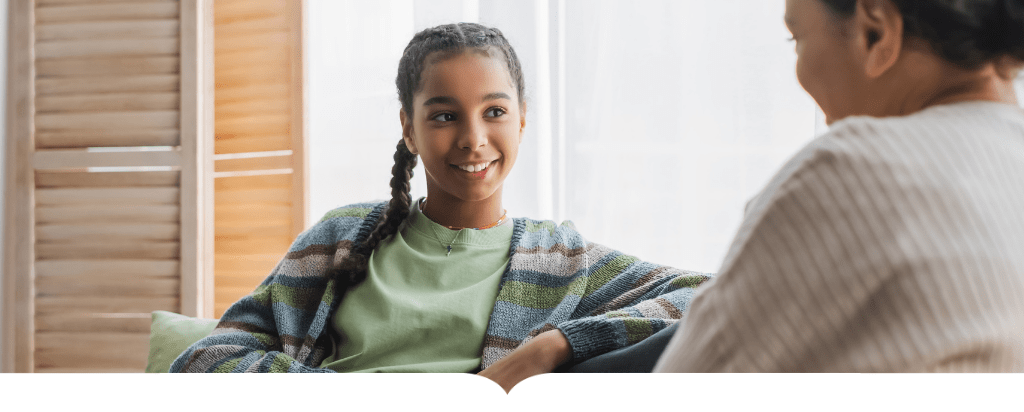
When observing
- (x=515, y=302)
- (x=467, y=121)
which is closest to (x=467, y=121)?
(x=467, y=121)

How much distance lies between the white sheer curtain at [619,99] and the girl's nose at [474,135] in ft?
0.34

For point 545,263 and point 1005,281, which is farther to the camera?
point 545,263

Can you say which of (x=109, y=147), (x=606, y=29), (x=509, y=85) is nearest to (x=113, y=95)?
(x=109, y=147)

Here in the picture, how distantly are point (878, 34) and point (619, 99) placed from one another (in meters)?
0.42

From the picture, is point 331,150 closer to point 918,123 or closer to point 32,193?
point 32,193

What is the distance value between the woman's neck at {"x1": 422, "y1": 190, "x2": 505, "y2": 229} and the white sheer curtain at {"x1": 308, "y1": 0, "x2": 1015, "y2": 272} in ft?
0.14

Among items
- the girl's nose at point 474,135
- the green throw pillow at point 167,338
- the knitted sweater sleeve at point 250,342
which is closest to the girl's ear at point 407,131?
the girl's nose at point 474,135

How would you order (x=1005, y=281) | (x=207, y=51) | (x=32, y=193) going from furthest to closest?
1. (x=207, y=51)
2. (x=32, y=193)
3. (x=1005, y=281)

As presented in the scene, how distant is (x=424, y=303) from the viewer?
0.74m

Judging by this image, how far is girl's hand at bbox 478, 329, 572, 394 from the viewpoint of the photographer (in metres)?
0.62

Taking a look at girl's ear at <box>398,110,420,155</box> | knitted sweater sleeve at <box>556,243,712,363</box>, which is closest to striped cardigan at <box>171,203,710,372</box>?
knitted sweater sleeve at <box>556,243,712,363</box>

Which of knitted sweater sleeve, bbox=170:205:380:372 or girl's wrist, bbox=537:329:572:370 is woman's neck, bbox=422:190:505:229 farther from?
girl's wrist, bbox=537:329:572:370

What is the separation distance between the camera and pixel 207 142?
80 cm
